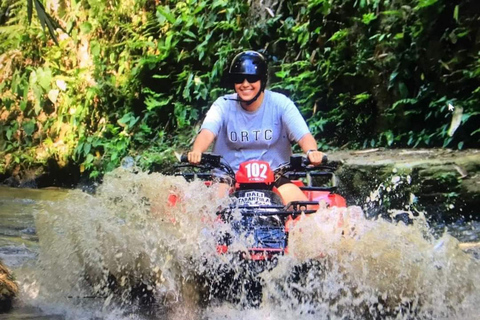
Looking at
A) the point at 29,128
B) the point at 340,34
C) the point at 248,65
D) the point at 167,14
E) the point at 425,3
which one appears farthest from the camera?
the point at 29,128

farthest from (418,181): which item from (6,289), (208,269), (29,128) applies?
(29,128)

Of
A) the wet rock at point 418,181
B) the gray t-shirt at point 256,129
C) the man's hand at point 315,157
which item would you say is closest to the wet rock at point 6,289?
the gray t-shirt at point 256,129

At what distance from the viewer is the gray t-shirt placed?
17.5 ft

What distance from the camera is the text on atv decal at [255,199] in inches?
174

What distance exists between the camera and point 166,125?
10594mm

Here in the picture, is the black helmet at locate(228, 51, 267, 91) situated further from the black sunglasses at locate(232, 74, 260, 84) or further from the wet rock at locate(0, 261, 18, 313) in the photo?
the wet rock at locate(0, 261, 18, 313)

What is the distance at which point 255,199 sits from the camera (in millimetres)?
4430

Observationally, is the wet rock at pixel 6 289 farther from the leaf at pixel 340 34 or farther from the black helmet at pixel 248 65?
the leaf at pixel 340 34

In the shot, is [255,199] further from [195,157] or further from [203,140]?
[203,140]

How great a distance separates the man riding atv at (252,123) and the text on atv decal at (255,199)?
2.87 feet

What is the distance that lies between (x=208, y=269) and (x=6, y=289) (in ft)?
4.28

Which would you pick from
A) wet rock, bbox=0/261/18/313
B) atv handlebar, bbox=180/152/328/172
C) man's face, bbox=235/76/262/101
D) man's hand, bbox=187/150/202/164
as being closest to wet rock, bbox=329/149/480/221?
atv handlebar, bbox=180/152/328/172

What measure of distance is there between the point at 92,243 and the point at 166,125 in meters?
6.34

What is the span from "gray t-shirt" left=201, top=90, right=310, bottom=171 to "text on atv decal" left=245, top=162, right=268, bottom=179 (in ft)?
2.30
